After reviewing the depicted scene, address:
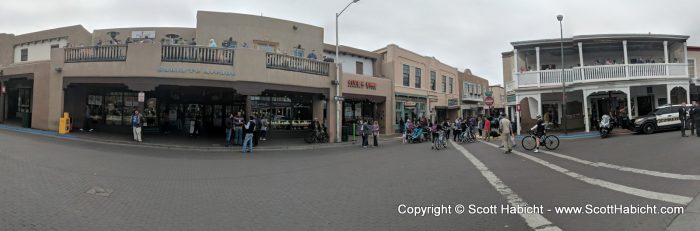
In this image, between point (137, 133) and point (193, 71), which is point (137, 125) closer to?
point (137, 133)

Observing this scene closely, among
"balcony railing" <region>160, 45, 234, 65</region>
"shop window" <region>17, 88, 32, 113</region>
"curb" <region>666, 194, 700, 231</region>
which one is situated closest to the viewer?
"curb" <region>666, 194, 700, 231</region>

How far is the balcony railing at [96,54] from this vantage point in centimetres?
1644

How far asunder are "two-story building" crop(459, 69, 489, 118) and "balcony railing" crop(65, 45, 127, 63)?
30698 mm

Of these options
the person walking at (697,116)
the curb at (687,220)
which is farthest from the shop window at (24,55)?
the person walking at (697,116)

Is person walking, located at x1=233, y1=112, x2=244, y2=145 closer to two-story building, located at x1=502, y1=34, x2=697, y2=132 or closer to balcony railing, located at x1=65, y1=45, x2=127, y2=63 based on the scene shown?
balcony railing, located at x1=65, y1=45, x2=127, y2=63

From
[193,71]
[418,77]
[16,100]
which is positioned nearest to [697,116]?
[418,77]

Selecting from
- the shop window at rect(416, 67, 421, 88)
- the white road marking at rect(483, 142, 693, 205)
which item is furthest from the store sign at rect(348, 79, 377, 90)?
the white road marking at rect(483, 142, 693, 205)

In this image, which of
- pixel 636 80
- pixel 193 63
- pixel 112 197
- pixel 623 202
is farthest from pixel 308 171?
pixel 636 80

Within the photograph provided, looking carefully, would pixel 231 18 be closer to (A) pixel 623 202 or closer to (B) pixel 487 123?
(B) pixel 487 123

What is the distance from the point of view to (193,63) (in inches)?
641

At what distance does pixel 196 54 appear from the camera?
16.4 metres

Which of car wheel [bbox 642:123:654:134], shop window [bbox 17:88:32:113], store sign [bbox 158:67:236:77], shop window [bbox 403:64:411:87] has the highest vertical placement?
shop window [bbox 403:64:411:87]

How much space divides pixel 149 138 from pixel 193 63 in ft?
14.0

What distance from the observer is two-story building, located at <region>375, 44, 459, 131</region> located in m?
28.4
